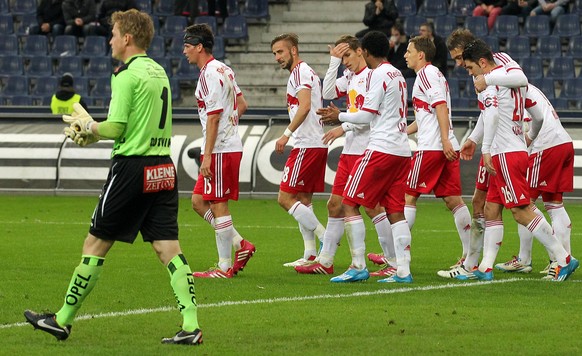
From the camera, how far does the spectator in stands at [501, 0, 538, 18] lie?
25781 millimetres

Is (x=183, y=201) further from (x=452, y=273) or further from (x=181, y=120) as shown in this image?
(x=452, y=273)

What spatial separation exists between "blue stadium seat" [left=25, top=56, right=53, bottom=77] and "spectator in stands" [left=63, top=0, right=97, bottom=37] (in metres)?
1.00

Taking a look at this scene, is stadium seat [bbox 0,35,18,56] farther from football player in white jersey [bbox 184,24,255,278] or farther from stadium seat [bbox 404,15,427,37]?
football player in white jersey [bbox 184,24,255,278]

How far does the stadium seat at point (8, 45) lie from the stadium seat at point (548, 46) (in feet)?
38.0

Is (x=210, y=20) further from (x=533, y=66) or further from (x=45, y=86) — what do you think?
(x=533, y=66)

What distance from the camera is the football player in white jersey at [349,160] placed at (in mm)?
11367

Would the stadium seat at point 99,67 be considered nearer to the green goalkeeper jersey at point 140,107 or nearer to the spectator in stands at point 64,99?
the spectator in stands at point 64,99

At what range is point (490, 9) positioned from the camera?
84.9ft

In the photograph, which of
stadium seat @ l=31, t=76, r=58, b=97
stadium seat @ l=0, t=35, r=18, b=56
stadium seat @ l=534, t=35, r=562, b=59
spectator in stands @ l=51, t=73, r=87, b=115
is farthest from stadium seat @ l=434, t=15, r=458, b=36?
stadium seat @ l=0, t=35, r=18, b=56

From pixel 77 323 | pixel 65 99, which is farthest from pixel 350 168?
pixel 65 99

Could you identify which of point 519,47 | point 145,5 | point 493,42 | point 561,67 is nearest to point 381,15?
point 493,42

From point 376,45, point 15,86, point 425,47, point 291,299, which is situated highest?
point 376,45

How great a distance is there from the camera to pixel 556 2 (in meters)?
25.7

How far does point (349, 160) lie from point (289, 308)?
2.89 m
